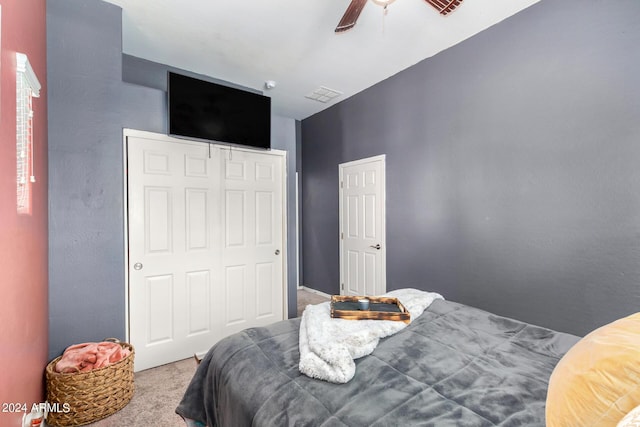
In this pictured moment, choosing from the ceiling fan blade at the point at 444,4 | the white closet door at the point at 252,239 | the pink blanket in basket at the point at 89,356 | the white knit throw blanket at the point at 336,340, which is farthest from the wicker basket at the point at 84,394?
the ceiling fan blade at the point at 444,4

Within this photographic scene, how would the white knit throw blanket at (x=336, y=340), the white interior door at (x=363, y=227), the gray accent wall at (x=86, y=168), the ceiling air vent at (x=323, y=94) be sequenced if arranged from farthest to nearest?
1. the ceiling air vent at (x=323, y=94)
2. the white interior door at (x=363, y=227)
3. the gray accent wall at (x=86, y=168)
4. the white knit throw blanket at (x=336, y=340)

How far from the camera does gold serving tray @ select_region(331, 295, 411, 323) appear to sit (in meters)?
1.57

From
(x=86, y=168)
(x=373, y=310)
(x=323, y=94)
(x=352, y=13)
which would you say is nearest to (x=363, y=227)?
(x=323, y=94)

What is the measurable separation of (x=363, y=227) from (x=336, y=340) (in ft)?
8.63

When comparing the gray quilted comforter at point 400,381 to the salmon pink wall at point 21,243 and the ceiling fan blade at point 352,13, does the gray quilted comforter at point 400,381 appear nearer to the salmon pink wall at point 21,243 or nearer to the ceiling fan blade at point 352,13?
the salmon pink wall at point 21,243

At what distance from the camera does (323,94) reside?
3.92 meters

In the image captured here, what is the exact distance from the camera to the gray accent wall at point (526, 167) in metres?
1.91

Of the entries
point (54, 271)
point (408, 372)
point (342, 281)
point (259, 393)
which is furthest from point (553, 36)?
point (54, 271)

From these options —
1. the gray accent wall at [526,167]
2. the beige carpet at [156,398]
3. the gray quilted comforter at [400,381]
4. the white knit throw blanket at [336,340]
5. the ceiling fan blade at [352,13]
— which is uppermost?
the ceiling fan blade at [352,13]

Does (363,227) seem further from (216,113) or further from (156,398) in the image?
(156,398)

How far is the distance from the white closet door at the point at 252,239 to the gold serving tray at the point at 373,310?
1.42m

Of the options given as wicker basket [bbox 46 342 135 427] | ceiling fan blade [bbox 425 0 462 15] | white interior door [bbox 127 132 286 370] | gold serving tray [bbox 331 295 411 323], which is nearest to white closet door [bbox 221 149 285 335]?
white interior door [bbox 127 132 286 370]

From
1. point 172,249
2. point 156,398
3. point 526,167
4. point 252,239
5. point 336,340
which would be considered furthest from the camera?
point 252,239

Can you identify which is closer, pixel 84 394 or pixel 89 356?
pixel 84 394
